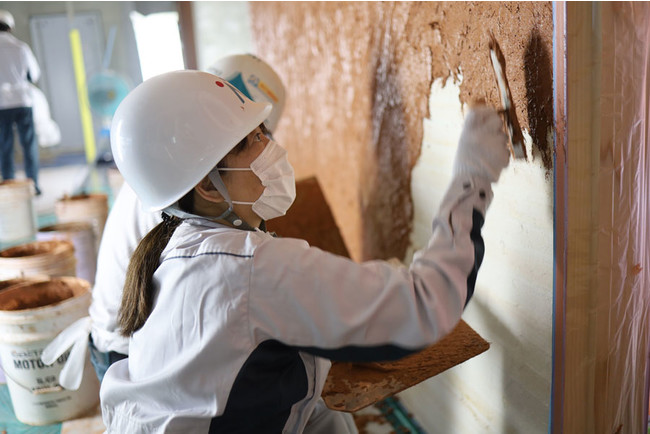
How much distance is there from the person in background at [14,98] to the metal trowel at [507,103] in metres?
6.10

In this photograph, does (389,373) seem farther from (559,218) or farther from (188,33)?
(188,33)

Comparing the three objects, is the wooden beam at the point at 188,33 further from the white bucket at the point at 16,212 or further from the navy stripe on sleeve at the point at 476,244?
the navy stripe on sleeve at the point at 476,244

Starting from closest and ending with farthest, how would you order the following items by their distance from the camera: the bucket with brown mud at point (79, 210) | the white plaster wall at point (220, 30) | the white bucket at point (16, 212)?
the bucket with brown mud at point (79, 210) < the white bucket at point (16, 212) < the white plaster wall at point (220, 30)

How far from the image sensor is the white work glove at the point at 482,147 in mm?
1270

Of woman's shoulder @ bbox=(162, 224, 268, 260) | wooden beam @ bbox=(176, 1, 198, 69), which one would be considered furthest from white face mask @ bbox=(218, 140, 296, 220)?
wooden beam @ bbox=(176, 1, 198, 69)

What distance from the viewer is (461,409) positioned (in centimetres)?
217

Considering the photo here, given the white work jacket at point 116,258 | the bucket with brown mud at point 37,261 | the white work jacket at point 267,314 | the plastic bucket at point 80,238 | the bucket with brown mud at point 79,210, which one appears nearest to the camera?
the white work jacket at point 267,314

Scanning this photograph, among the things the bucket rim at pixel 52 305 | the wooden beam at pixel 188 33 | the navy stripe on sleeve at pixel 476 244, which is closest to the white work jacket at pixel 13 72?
the wooden beam at pixel 188 33

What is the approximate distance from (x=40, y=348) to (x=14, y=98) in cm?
480

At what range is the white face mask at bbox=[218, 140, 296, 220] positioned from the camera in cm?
145

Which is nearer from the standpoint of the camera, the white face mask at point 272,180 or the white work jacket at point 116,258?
the white face mask at point 272,180

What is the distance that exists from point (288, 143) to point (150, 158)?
342 centimetres

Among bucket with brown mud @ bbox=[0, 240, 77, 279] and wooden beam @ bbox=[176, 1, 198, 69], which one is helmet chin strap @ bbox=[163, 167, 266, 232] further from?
wooden beam @ bbox=[176, 1, 198, 69]

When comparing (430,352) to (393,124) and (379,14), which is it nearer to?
(393,124)
